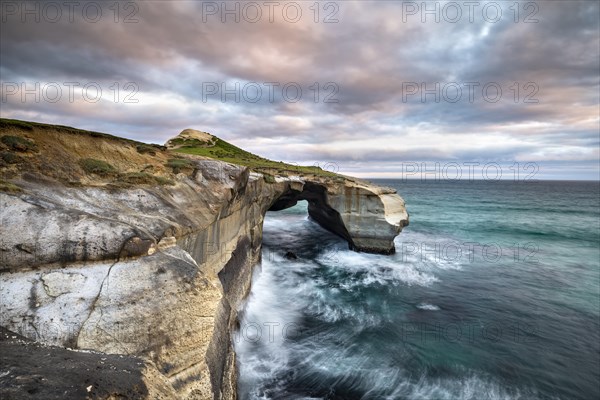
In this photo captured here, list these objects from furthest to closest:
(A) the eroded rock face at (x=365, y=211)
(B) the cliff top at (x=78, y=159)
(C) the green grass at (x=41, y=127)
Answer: (A) the eroded rock face at (x=365, y=211) < (C) the green grass at (x=41, y=127) < (B) the cliff top at (x=78, y=159)

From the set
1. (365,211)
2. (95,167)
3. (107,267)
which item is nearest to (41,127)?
(95,167)

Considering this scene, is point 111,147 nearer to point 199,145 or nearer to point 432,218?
point 199,145

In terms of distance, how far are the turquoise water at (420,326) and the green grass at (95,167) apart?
7.48 meters

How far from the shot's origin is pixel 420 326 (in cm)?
1373

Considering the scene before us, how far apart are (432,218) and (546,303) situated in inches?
1264

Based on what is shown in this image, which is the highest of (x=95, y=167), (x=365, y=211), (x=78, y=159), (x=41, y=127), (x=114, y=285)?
(x=41, y=127)

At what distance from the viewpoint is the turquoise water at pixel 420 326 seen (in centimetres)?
1011

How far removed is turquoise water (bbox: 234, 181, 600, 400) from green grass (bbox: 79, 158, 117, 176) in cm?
748

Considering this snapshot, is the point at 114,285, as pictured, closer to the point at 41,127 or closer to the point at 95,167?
the point at 95,167

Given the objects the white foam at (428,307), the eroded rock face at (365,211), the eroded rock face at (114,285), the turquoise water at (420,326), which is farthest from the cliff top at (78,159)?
the eroded rock face at (365,211)

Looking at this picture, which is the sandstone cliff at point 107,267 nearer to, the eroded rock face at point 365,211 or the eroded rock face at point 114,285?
the eroded rock face at point 114,285

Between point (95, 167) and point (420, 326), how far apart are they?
45.9 feet

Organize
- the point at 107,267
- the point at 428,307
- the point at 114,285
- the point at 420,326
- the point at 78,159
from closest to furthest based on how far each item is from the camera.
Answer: the point at 114,285 → the point at 107,267 → the point at 78,159 → the point at 420,326 → the point at 428,307

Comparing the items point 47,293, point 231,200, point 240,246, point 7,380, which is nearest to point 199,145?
point 240,246
